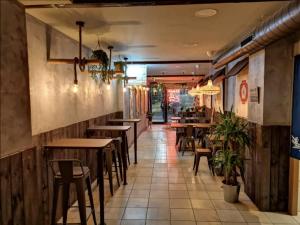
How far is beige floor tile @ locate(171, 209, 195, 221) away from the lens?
3.31 meters

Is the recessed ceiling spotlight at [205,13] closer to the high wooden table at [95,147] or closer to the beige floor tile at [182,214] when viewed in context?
the high wooden table at [95,147]

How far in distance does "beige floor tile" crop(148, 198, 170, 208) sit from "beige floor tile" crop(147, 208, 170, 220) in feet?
0.31

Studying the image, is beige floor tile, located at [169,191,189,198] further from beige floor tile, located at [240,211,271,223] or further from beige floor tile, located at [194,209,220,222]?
beige floor tile, located at [240,211,271,223]

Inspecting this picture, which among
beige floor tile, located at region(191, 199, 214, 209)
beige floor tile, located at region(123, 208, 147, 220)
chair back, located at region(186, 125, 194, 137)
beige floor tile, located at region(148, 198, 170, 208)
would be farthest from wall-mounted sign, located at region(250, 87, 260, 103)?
chair back, located at region(186, 125, 194, 137)

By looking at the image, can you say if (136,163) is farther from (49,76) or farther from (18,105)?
(18,105)

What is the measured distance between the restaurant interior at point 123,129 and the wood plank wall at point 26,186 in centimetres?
1

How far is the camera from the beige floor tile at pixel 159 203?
12.0ft

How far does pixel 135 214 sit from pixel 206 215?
96 centimetres

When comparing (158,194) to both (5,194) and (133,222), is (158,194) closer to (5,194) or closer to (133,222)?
(133,222)

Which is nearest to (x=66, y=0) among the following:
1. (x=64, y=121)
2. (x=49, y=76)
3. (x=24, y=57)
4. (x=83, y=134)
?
(x=24, y=57)

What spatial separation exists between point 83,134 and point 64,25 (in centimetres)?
194

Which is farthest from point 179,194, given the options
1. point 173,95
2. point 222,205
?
point 173,95

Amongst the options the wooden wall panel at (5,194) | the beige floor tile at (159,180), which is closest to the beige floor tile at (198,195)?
the beige floor tile at (159,180)

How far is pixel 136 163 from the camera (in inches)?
235
